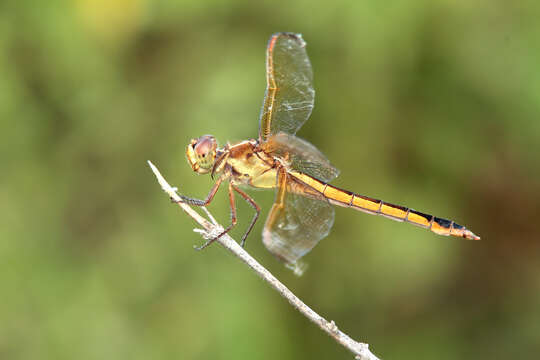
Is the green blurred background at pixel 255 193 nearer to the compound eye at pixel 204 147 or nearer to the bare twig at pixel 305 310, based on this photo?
the compound eye at pixel 204 147

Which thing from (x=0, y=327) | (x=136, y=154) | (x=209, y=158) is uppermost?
(x=209, y=158)

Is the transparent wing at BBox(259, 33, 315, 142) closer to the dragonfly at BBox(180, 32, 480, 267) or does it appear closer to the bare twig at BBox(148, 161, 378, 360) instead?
the dragonfly at BBox(180, 32, 480, 267)

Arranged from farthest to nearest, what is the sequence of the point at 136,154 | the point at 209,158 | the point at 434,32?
1. the point at 136,154
2. the point at 434,32
3. the point at 209,158

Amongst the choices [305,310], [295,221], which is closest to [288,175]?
[295,221]

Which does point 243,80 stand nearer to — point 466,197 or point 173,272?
point 173,272

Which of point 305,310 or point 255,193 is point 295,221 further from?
point 305,310

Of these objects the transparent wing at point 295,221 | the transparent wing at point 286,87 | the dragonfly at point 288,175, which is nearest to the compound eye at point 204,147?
the dragonfly at point 288,175

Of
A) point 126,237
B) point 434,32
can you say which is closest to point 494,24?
point 434,32
